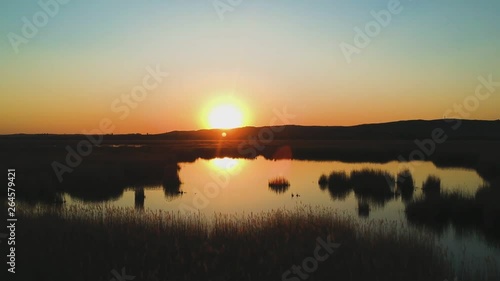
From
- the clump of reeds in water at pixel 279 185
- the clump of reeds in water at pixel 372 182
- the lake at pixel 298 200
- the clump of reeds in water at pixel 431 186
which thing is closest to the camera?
the lake at pixel 298 200

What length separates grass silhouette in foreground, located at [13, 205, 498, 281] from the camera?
402 inches

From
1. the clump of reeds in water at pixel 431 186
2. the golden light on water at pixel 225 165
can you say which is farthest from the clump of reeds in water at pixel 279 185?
the golden light on water at pixel 225 165

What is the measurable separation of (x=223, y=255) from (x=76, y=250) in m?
4.25

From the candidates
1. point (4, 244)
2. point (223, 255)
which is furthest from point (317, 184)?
point (4, 244)

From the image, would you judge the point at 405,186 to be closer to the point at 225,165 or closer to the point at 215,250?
the point at 215,250
